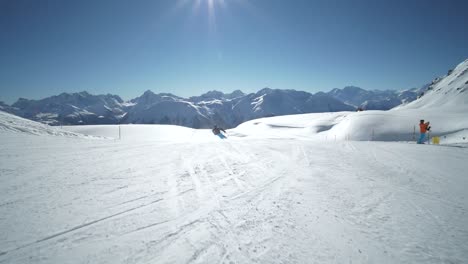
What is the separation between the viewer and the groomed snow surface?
3.30 metres

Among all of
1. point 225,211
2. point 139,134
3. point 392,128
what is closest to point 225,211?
point 225,211

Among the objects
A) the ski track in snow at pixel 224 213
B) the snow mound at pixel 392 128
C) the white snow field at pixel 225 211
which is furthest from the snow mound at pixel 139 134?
the ski track in snow at pixel 224 213

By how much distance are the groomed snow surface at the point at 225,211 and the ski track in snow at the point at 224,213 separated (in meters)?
0.02

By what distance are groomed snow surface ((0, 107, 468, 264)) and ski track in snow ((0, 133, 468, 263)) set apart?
0.02 m

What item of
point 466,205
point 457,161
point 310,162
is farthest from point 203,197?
point 457,161

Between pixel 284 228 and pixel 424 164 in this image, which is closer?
pixel 284 228

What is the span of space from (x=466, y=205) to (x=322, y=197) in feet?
11.9

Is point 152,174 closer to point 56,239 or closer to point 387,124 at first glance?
point 56,239

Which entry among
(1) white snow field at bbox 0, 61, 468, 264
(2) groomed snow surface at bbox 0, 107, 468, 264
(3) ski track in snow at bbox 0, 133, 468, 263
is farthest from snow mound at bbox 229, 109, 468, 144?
(3) ski track in snow at bbox 0, 133, 468, 263

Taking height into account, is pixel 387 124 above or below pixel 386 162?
above

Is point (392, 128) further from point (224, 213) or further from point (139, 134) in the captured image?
point (139, 134)

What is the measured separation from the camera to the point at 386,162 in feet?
31.5

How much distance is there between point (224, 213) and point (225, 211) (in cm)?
9

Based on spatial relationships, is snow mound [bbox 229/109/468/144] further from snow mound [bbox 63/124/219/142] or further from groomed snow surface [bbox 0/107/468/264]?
groomed snow surface [bbox 0/107/468/264]
